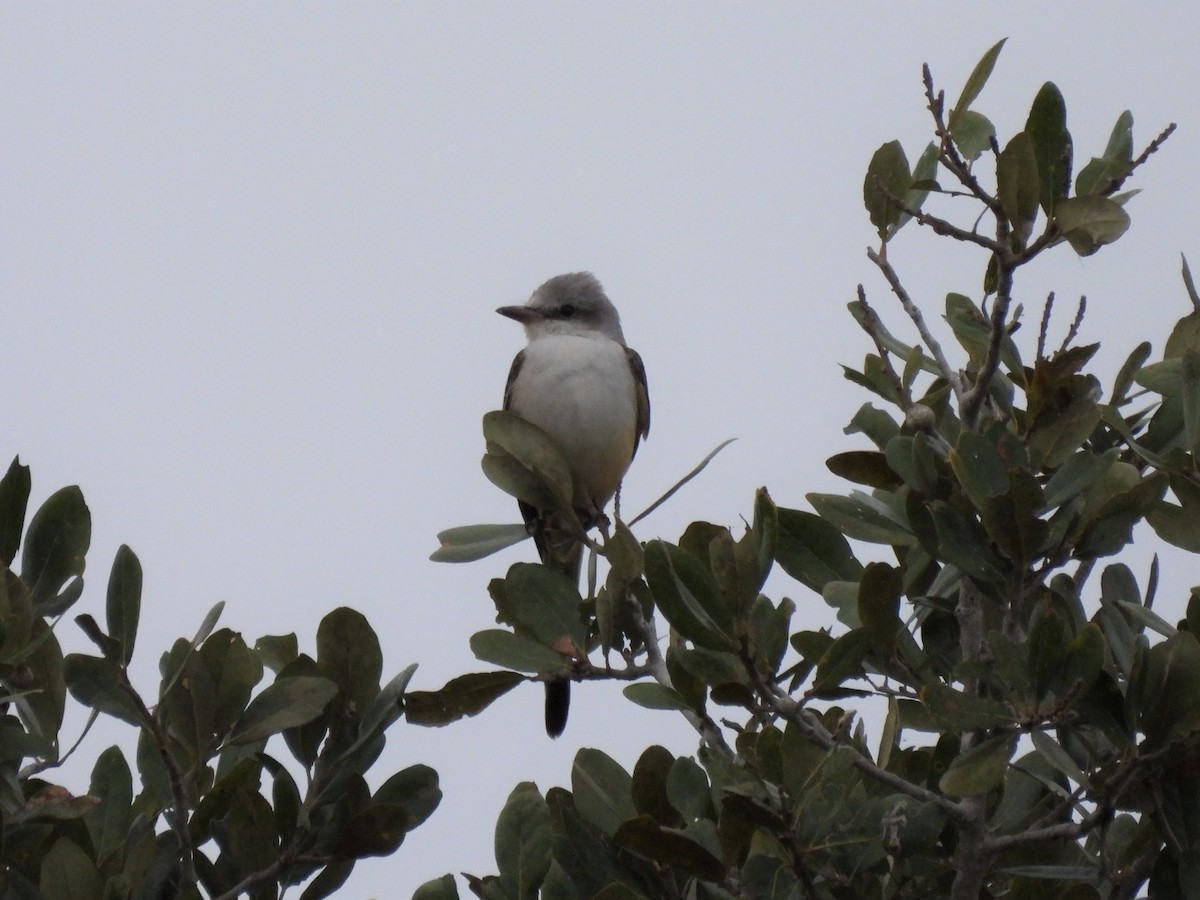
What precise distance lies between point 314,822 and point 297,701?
25cm

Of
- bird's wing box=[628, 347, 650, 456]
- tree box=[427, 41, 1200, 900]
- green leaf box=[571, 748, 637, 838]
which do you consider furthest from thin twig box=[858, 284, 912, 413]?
bird's wing box=[628, 347, 650, 456]

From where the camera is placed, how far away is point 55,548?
303 centimetres

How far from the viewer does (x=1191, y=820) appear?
266 centimetres

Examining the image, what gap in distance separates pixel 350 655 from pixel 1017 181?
164 centimetres

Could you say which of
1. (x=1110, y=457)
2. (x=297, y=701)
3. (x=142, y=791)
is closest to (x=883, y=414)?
(x=1110, y=457)

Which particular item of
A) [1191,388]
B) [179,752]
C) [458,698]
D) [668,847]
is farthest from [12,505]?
[1191,388]

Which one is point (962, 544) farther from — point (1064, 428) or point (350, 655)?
point (350, 655)

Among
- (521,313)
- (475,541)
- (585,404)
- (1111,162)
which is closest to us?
(1111,162)

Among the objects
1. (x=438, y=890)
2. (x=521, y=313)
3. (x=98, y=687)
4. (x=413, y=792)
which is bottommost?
(x=438, y=890)

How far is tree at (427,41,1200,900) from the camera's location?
2.61 metres

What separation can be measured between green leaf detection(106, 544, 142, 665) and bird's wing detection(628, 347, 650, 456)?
3568mm

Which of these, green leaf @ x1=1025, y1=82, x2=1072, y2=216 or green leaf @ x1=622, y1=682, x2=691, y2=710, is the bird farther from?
green leaf @ x1=1025, y1=82, x2=1072, y2=216

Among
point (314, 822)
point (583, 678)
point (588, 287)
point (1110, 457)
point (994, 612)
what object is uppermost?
point (588, 287)

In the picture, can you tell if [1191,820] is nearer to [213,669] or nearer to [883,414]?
[883,414]
